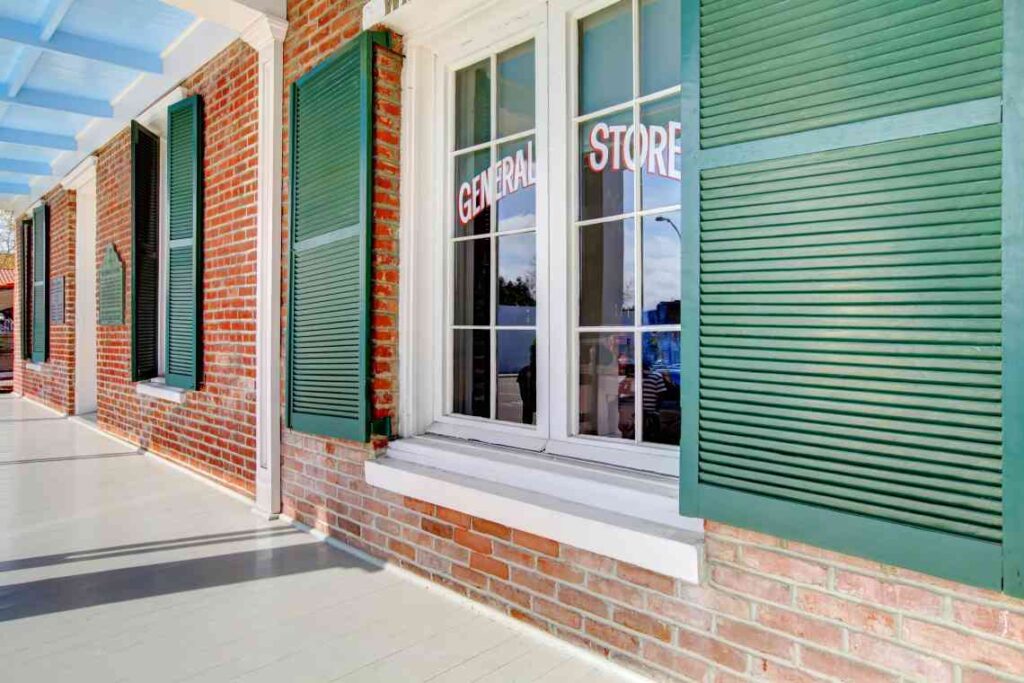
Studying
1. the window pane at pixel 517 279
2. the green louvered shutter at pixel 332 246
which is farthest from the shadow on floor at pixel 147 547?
the window pane at pixel 517 279

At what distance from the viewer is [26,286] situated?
9.35 m

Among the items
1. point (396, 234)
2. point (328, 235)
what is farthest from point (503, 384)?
point (328, 235)

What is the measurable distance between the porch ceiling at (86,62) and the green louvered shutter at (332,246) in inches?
61.1

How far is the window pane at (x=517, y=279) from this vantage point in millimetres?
2809

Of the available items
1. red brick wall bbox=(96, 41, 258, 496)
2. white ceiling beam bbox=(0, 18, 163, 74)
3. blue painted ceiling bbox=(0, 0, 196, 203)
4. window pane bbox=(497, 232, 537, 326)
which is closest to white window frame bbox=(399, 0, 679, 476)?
window pane bbox=(497, 232, 537, 326)

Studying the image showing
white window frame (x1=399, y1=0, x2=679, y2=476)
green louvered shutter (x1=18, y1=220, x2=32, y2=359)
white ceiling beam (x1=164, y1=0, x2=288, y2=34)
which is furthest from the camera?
green louvered shutter (x1=18, y1=220, x2=32, y2=359)

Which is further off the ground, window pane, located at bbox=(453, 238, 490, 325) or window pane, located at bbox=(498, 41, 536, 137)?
window pane, located at bbox=(498, 41, 536, 137)

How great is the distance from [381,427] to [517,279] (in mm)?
996

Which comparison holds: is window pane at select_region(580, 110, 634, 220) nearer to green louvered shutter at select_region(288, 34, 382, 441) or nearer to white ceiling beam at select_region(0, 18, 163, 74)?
green louvered shutter at select_region(288, 34, 382, 441)

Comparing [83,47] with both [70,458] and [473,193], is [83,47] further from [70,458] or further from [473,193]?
[473,193]

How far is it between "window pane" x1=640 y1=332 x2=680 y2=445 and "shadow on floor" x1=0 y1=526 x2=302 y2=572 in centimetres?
222

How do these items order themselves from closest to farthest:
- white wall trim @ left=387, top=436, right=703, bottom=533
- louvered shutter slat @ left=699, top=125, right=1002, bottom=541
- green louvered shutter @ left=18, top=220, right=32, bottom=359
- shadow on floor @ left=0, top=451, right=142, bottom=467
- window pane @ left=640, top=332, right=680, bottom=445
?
louvered shutter slat @ left=699, top=125, right=1002, bottom=541
white wall trim @ left=387, top=436, right=703, bottom=533
window pane @ left=640, top=332, right=680, bottom=445
shadow on floor @ left=0, top=451, right=142, bottom=467
green louvered shutter @ left=18, top=220, right=32, bottom=359

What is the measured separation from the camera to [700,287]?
182 cm

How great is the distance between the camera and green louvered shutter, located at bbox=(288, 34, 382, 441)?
3.06 metres
